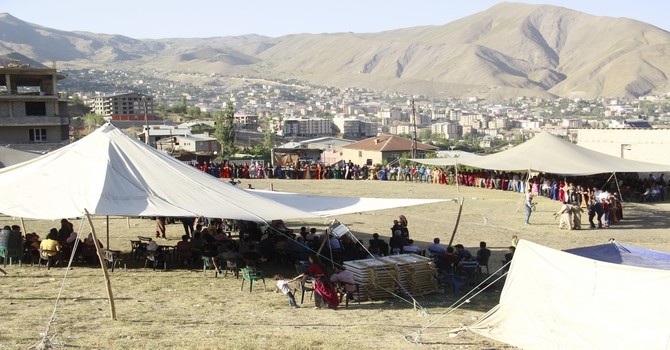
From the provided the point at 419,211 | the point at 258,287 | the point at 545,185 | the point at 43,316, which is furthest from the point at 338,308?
the point at 545,185

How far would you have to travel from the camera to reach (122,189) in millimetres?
12938

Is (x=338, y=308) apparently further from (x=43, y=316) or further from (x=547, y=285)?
(x=43, y=316)

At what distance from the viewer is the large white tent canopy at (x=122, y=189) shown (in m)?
12.3

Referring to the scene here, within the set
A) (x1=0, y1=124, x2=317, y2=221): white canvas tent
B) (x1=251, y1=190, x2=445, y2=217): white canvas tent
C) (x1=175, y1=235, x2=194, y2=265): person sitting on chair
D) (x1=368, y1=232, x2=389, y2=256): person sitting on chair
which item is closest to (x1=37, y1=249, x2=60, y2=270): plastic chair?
(x1=0, y1=124, x2=317, y2=221): white canvas tent

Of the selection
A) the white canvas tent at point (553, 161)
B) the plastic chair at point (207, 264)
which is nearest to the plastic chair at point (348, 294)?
the plastic chair at point (207, 264)

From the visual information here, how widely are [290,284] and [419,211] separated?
1307 cm

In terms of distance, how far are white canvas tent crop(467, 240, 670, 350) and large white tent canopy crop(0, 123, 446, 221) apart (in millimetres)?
4621

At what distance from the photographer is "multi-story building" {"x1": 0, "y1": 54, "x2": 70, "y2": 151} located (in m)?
45.0

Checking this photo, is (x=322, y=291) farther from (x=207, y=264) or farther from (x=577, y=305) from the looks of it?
(x=577, y=305)

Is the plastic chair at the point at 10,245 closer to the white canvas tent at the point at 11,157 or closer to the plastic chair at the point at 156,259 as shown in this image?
→ the plastic chair at the point at 156,259

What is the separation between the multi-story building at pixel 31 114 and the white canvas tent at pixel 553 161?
99.0ft

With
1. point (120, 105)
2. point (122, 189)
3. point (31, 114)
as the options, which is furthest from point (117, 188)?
point (120, 105)

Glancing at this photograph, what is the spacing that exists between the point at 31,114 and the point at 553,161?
35206mm

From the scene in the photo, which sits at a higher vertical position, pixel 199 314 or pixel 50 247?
pixel 50 247
